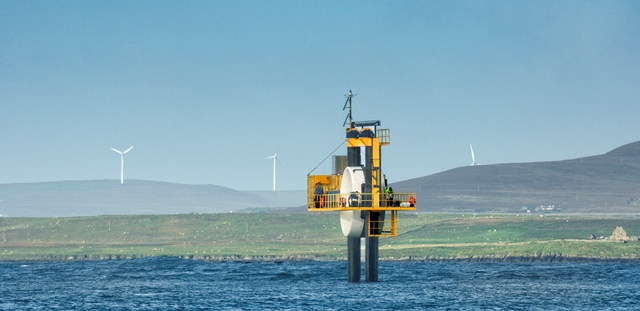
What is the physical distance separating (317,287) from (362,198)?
11645 mm

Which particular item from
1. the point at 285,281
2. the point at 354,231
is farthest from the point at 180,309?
the point at 285,281

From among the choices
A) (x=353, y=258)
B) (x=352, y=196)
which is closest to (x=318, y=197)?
(x=352, y=196)

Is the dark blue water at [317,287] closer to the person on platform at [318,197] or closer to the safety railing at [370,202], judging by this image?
the safety railing at [370,202]

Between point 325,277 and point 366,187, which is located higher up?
point 366,187

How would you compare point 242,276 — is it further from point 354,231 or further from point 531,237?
point 531,237

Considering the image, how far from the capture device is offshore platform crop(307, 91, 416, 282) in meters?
101

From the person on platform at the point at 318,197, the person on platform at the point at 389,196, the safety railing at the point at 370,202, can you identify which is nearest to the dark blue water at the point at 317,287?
the safety railing at the point at 370,202

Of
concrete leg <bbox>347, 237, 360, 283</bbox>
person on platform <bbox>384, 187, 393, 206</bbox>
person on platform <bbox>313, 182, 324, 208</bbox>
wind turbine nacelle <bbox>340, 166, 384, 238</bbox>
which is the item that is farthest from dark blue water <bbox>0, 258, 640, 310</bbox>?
person on platform <bbox>313, 182, 324, 208</bbox>

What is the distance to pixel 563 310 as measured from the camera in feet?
294

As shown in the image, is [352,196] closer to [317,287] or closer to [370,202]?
[370,202]

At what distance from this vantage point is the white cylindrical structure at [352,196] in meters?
101

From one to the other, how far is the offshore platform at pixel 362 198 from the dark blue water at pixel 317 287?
3.38m

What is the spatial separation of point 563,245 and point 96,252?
2924 inches

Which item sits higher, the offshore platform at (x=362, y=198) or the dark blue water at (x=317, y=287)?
the offshore platform at (x=362, y=198)
